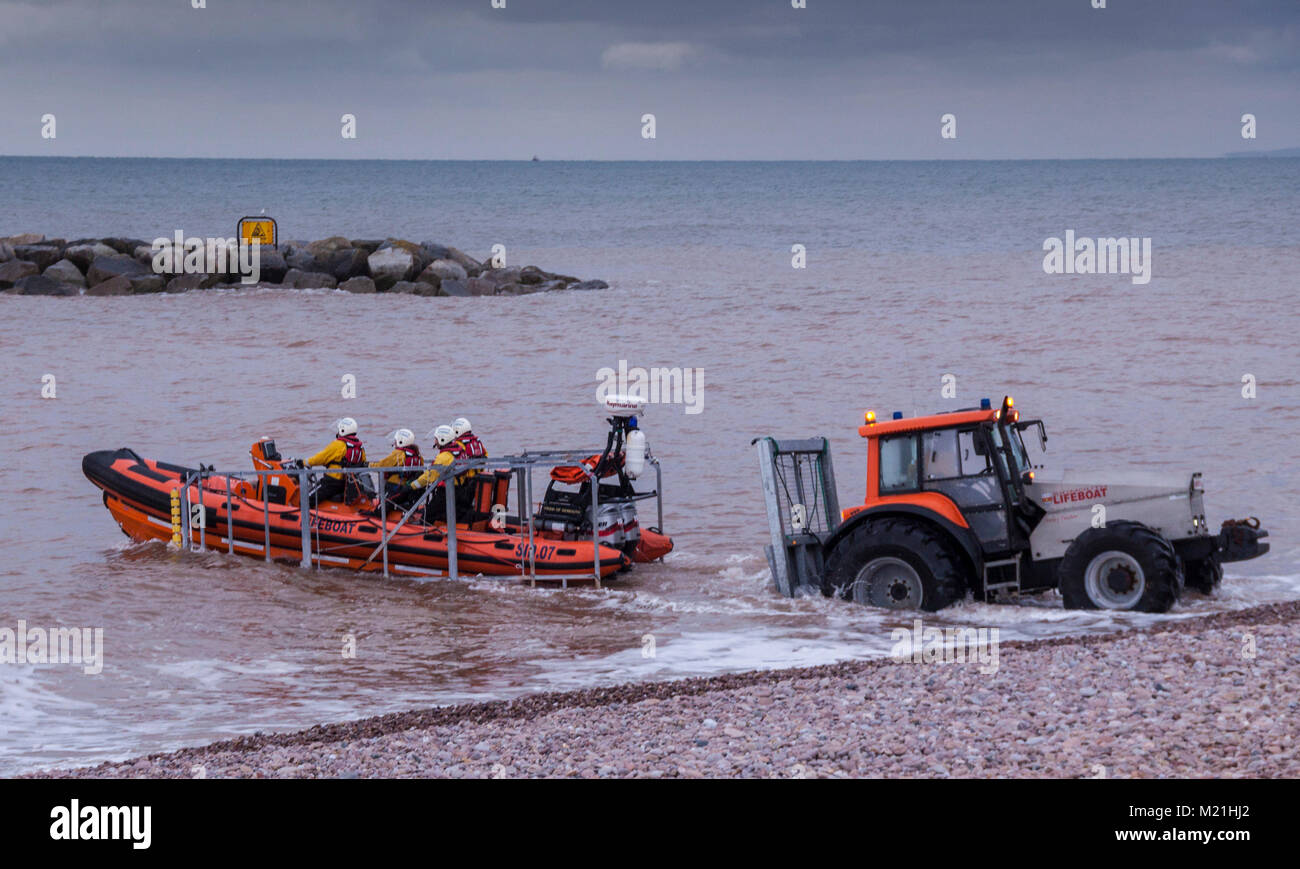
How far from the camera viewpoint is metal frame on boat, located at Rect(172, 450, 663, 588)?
14391 mm

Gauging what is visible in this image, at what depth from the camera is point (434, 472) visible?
1452 cm

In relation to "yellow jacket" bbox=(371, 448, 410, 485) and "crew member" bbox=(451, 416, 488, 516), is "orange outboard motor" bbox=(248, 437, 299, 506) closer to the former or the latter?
"yellow jacket" bbox=(371, 448, 410, 485)

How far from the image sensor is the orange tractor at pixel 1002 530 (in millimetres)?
11438

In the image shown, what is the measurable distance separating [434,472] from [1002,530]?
18.2 feet

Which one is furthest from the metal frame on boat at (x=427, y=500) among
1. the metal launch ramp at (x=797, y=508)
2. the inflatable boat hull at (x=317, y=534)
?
the metal launch ramp at (x=797, y=508)

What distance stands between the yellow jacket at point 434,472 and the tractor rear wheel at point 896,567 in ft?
13.4

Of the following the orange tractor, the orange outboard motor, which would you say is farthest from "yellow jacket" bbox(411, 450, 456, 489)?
the orange tractor

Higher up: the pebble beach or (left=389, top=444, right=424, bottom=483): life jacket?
(left=389, top=444, right=424, bottom=483): life jacket

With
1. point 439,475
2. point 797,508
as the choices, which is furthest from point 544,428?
point 797,508

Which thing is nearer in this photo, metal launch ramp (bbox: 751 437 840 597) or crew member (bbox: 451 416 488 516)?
metal launch ramp (bbox: 751 437 840 597)

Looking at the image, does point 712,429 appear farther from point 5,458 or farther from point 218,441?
point 5,458

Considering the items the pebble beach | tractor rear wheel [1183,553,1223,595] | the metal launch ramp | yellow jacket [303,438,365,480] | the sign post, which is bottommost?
the pebble beach

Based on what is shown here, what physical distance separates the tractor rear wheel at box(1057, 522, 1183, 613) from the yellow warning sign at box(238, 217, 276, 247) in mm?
42887

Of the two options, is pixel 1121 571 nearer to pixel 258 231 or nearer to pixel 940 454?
pixel 940 454
